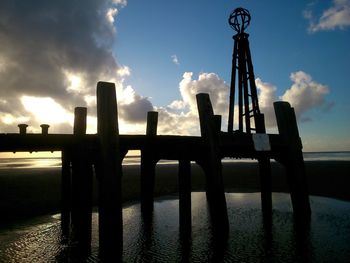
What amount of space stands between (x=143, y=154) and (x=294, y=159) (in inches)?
190

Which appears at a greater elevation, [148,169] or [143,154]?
[143,154]

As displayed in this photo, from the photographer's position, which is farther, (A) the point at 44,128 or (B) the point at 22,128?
(A) the point at 44,128

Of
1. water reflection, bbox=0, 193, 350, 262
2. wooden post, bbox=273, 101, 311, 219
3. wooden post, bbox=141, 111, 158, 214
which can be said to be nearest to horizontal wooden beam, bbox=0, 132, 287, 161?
wooden post, bbox=273, 101, 311, 219

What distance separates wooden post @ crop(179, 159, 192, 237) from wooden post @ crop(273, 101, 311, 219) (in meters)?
2.91

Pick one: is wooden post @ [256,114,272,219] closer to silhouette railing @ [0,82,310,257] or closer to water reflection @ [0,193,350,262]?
silhouette railing @ [0,82,310,257]

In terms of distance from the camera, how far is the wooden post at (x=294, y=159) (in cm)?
782

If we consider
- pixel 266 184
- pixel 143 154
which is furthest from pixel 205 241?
pixel 143 154

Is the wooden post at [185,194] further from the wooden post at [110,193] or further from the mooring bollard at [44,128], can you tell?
the mooring bollard at [44,128]

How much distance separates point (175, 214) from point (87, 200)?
4397 millimetres

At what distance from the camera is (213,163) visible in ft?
21.5

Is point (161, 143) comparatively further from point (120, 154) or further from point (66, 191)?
point (66, 191)

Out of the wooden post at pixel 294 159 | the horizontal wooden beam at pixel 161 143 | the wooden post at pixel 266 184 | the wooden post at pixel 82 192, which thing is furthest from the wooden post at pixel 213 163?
the wooden post at pixel 266 184

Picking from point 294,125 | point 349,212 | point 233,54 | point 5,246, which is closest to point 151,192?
point 5,246

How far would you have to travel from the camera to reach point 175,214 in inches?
397
